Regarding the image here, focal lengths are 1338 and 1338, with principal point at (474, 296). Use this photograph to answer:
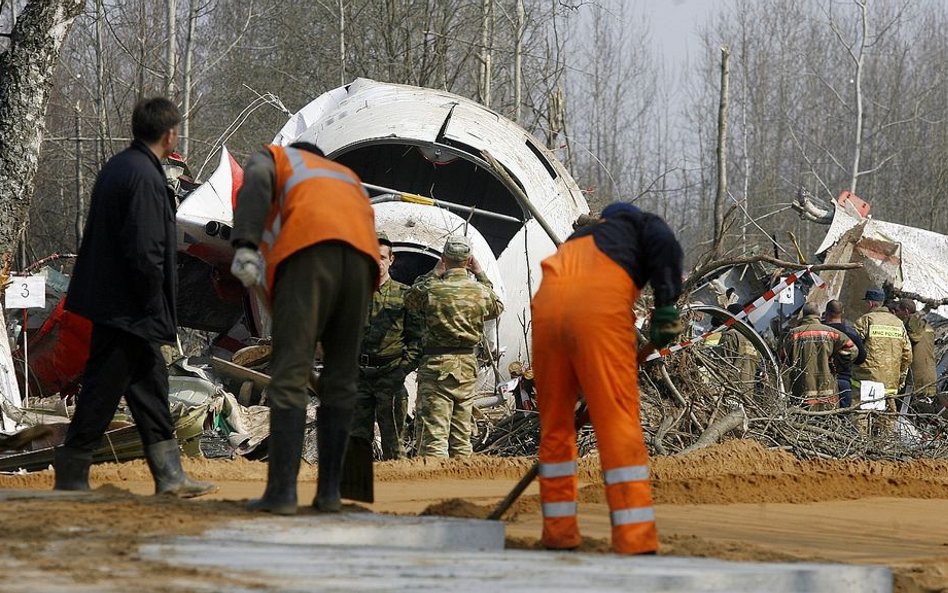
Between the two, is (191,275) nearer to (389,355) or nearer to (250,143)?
(389,355)

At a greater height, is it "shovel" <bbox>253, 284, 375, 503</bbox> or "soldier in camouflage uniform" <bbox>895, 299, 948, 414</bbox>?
"soldier in camouflage uniform" <bbox>895, 299, 948, 414</bbox>

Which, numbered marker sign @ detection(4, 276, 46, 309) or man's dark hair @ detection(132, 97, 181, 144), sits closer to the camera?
man's dark hair @ detection(132, 97, 181, 144)

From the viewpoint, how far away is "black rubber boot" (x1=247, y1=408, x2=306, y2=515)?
593 centimetres

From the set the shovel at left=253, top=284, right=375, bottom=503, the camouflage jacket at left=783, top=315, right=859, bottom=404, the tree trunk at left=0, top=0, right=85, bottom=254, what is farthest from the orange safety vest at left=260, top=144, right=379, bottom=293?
the camouflage jacket at left=783, top=315, right=859, bottom=404

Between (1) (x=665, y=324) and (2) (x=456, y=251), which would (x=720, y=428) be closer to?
(2) (x=456, y=251)

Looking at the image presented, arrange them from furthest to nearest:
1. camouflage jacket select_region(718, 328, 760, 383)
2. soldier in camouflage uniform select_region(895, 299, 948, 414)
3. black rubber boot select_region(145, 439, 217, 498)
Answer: soldier in camouflage uniform select_region(895, 299, 948, 414), camouflage jacket select_region(718, 328, 760, 383), black rubber boot select_region(145, 439, 217, 498)

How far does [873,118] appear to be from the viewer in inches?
2180

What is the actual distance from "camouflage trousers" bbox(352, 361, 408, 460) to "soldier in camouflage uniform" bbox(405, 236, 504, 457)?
0.19 m

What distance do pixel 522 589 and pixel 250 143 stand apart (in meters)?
29.7

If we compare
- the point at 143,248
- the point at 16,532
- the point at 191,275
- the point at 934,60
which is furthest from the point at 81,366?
the point at 934,60

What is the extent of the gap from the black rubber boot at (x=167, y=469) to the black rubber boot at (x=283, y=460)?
128 centimetres

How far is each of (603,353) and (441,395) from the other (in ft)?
18.8

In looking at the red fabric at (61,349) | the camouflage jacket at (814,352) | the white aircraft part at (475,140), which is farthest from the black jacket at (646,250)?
the camouflage jacket at (814,352)

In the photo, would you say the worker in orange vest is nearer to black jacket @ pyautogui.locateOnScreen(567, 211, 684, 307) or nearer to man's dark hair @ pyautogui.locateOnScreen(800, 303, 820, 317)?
black jacket @ pyautogui.locateOnScreen(567, 211, 684, 307)
